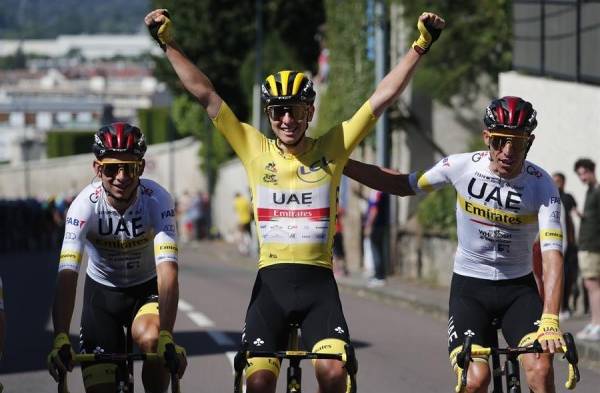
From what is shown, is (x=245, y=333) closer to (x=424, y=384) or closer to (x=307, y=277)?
(x=307, y=277)

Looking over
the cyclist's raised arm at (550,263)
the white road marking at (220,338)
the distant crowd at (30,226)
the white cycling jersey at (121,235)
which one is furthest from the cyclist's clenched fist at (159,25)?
the distant crowd at (30,226)

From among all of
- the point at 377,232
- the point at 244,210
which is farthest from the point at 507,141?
the point at 244,210

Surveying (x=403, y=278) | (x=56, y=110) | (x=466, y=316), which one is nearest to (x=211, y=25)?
(x=403, y=278)

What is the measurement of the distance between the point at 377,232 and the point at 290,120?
1685 cm

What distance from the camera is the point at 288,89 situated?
7.77 metres

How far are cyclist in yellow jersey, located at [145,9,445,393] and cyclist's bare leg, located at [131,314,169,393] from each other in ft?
2.11

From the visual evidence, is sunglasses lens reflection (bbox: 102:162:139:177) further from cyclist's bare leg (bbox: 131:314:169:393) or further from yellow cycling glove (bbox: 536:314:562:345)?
yellow cycling glove (bbox: 536:314:562:345)

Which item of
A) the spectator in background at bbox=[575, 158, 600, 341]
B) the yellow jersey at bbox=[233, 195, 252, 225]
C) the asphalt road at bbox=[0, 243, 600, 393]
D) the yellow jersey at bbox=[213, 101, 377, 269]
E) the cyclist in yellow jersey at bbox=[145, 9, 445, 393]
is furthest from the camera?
the yellow jersey at bbox=[233, 195, 252, 225]

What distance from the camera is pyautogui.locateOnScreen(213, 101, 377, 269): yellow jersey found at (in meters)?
7.80

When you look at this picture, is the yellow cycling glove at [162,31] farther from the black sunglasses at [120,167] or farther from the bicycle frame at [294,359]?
the bicycle frame at [294,359]

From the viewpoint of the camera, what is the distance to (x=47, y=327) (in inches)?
692

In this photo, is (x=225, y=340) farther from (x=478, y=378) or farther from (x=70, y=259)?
(x=478, y=378)

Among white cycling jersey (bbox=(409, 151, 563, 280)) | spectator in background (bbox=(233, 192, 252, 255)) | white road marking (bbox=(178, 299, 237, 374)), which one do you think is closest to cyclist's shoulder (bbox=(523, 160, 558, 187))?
white cycling jersey (bbox=(409, 151, 563, 280))

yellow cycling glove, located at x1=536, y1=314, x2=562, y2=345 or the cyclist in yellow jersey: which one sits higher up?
the cyclist in yellow jersey
